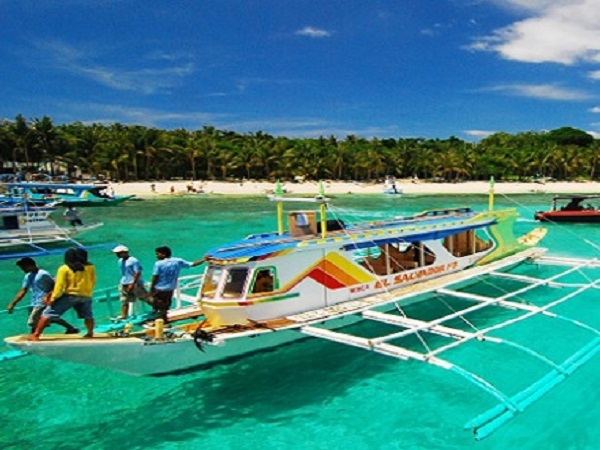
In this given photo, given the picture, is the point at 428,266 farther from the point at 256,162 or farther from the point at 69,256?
the point at 256,162

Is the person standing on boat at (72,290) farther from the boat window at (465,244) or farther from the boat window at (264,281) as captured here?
the boat window at (465,244)

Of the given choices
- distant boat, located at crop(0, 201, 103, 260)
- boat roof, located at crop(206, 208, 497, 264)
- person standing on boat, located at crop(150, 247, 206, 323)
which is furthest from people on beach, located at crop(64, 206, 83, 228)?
person standing on boat, located at crop(150, 247, 206, 323)

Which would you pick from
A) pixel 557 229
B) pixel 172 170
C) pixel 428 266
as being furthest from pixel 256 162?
pixel 428 266

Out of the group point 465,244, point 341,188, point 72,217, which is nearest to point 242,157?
point 341,188

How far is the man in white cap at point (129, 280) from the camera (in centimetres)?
1038

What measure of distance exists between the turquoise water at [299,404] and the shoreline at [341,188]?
219ft

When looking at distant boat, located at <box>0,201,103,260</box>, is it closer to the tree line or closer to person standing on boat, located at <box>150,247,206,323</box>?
person standing on boat, located at <box>150,247,206,323</box>

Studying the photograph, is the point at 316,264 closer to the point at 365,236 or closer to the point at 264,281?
the point at 264,281

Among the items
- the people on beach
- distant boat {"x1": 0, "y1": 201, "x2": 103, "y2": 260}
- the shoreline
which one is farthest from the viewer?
the shoreline

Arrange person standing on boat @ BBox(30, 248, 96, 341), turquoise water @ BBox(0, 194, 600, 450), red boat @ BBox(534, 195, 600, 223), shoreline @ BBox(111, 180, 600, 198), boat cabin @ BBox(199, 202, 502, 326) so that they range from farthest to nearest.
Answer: shoreline @ BBox(111, 180, 600, 198) < red boat @ BBox(534, 195, 600, 223) < boat cabin @ BBox(199, 202, 502, 326) < turquoise water @ BBox(0, 194, 600, 450) < person standing on boat @ BBox(30, 248, 96, 341)

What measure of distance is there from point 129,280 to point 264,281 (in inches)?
112

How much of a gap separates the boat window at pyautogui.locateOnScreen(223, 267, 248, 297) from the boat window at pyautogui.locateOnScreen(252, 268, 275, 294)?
27cm

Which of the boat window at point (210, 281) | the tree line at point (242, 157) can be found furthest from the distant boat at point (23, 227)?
the tree line at point (242, 157)

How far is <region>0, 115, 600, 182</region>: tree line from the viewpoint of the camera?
271ft
